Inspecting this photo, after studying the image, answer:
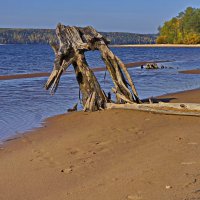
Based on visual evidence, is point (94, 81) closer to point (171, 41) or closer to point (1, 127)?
point (1, 127)

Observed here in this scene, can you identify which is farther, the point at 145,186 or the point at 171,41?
the point at 171,41

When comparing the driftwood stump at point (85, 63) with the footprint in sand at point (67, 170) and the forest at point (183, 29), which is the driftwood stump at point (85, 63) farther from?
the forest at point (183, 29)

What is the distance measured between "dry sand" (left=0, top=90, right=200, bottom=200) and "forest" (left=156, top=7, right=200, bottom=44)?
400ft

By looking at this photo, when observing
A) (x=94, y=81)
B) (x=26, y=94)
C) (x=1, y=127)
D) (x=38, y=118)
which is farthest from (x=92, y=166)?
(x=26, y=94)

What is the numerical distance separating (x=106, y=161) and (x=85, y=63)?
582cm

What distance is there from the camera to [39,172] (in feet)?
20.9

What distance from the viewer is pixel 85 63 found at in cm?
1223

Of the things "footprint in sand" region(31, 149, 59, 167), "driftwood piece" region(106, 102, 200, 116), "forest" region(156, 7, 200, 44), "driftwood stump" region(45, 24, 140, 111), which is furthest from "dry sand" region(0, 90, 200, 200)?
"forest" region(156, 7, 200, 44)

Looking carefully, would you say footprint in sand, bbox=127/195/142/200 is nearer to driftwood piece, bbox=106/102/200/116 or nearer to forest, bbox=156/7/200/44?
driftwood piece, bbox=106/102/200/116

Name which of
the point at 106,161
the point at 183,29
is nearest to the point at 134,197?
the point at 106,161

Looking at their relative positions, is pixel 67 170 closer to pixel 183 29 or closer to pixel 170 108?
pixel 170 108

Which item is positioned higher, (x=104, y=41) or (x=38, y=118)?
(x=104, y=41)

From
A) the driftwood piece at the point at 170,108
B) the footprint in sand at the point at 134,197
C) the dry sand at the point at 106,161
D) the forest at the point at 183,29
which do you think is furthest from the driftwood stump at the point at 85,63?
the forest at the point at 183,29

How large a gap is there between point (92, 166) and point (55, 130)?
130 inches
